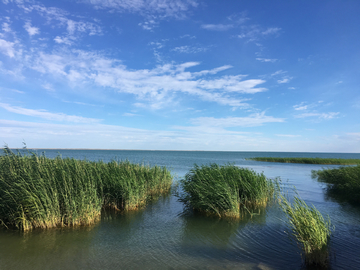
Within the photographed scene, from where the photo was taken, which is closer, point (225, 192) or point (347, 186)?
point (225, 192)

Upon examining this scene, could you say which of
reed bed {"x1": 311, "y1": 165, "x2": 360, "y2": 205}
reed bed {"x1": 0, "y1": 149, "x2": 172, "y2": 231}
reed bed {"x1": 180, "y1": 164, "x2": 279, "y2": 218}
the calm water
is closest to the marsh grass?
the calm water

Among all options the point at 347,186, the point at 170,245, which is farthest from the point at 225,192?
the point at 347,186

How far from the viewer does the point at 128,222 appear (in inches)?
394

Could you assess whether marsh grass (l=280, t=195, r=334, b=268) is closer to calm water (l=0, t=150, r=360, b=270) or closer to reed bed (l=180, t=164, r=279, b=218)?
calm water (l=0, t=150, r=360, b=270)

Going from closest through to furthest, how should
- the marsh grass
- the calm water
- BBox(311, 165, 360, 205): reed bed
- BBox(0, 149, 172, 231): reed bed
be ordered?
the marsh grass, the calm water, BBox(0, 149, 172, 231): reed bed, BBox(311, 165, 360, 205): reed bed

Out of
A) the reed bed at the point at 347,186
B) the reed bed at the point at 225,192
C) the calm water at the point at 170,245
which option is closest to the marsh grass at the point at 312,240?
the calm water at the point at 170,245

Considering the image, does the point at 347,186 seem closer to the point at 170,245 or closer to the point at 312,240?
the point at 312,240

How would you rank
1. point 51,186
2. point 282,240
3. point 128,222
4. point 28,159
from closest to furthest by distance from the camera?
point 282,240, point 51,186, point 128,222, point 28,159

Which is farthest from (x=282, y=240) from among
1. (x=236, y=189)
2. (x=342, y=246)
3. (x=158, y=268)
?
(x=158, y=268)

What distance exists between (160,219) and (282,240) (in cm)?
541

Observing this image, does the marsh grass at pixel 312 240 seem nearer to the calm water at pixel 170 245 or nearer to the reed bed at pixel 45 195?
the calm water at pixel 170 245

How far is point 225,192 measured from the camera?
1074 cm

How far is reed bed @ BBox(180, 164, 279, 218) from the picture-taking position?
10758 mm

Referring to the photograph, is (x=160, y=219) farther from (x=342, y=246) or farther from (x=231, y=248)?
(x=342, y=246)
